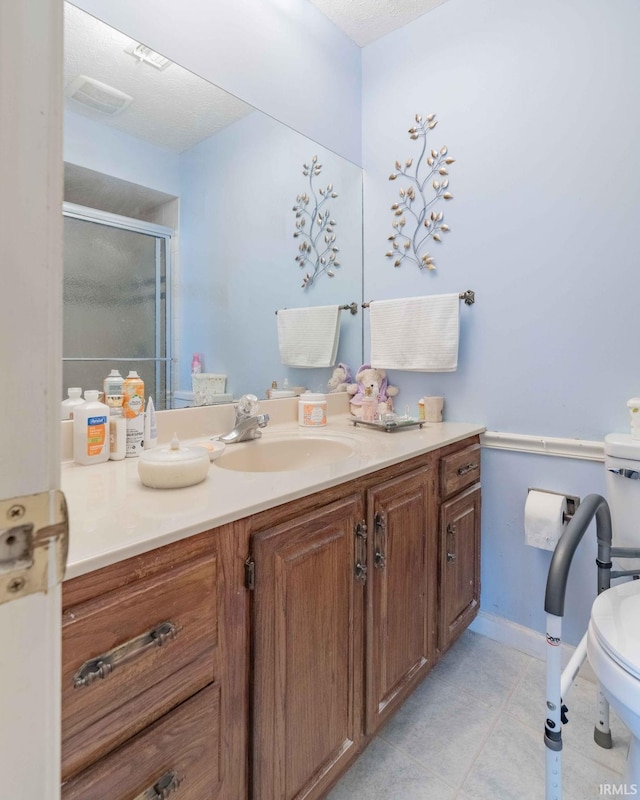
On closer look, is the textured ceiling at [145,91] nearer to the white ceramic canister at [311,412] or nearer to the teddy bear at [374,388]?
the white ceramic canister at [311,412]

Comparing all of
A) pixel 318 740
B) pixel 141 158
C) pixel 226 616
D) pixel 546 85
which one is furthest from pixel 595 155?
pixel 318 740

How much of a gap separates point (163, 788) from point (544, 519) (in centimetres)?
128

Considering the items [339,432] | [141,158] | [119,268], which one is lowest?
[339,432]

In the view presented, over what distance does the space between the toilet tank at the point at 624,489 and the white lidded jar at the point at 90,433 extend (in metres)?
1.40

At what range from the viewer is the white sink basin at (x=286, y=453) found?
4.20 ft

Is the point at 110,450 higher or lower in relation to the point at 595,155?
lower

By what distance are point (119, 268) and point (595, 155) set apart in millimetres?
1521

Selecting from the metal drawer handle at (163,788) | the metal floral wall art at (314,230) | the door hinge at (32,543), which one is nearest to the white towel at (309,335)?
the metal floral wall art at (314,230)

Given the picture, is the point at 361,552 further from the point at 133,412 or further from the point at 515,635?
the point at 515,635

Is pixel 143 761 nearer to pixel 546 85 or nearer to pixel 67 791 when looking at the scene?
pixel 67 791

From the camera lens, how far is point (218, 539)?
2.39ft

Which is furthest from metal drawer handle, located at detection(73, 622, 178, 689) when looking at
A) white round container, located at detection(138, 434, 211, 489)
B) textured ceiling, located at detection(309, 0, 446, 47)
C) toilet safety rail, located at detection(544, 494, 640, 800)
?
textured ceiling, located at detection(309, 0, 446, 47)

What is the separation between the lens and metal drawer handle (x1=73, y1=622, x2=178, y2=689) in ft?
1.86

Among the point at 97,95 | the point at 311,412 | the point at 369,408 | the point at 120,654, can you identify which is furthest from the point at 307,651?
the point at 97,95
